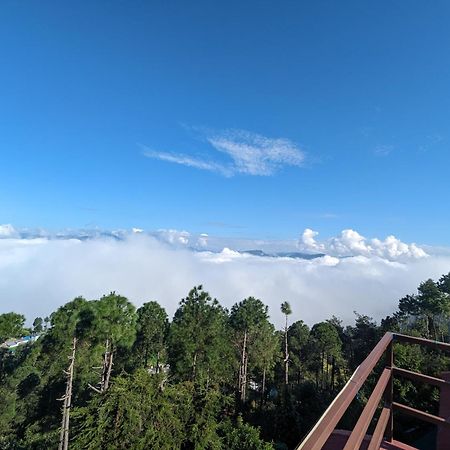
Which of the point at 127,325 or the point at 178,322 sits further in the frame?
the point at 178,322

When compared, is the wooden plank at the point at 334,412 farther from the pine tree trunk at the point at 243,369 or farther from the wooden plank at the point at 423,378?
the pine tree trunk at the point at 243,369

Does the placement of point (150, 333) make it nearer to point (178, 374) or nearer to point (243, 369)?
point (178, 374)

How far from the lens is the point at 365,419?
1649 millimetres

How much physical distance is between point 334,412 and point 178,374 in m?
20.7

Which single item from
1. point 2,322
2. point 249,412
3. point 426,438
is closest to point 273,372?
point 249,412

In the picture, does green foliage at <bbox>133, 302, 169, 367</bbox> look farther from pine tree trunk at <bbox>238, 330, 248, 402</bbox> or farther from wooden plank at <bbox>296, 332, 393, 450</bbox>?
wooden plank at <bbox>296, 332, 393, 450</bbox>

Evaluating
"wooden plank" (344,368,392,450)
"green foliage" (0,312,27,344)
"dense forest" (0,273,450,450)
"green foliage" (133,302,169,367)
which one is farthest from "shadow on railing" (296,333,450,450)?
"green foliage" (133,302,169,367)

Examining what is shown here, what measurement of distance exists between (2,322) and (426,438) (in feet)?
71.9

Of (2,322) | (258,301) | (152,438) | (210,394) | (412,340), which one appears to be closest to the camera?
(412,340)

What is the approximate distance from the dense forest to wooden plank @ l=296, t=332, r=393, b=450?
906cm

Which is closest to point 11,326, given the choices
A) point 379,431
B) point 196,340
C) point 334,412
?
point 196,340

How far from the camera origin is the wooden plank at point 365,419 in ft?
4.40

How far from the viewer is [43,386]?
26422mm

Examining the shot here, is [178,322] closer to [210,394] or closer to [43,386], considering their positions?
[210,394]
